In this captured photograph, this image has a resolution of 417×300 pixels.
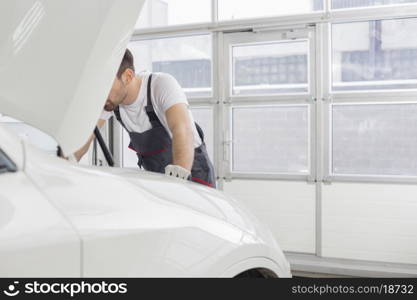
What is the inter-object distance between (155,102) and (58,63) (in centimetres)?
153

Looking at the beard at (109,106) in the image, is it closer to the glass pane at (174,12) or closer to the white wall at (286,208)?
the white wall at (286,208)

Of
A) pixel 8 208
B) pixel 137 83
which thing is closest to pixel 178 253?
pixel 8 208

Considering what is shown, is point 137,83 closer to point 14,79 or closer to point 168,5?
point 14,79

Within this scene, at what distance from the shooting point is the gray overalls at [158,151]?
2840 millimetres

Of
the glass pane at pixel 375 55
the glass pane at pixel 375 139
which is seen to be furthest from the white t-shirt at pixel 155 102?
the glass pane at pixel 375 55

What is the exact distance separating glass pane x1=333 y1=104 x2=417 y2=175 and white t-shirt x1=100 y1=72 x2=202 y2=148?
2.18m

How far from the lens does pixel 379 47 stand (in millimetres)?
4547

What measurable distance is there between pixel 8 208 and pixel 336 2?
437 centimetres

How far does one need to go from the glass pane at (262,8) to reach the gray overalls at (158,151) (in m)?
2.37

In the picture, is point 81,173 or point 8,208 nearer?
point 8,208

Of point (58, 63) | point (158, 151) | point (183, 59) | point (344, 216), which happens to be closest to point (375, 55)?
point (344, 216)

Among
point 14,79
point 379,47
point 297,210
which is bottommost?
→ point 297,210

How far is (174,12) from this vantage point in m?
5.31

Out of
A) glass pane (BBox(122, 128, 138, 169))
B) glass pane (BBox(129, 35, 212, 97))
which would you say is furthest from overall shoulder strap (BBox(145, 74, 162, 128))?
glass pane (BBox(122, 128, 138, 169))
